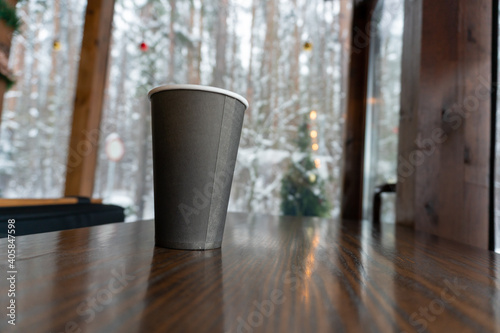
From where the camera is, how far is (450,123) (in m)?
1.19

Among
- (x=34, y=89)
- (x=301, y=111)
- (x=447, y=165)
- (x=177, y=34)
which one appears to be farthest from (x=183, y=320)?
(x=34, y=89)

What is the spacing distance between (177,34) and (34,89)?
5.95ft

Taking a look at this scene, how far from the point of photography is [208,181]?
1.37 ft

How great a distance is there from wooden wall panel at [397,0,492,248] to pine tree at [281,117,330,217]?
71.6 inches

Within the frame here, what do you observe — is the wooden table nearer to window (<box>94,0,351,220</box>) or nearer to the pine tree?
the pine tree

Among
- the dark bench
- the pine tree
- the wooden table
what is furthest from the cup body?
the pine tree

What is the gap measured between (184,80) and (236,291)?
3.66m

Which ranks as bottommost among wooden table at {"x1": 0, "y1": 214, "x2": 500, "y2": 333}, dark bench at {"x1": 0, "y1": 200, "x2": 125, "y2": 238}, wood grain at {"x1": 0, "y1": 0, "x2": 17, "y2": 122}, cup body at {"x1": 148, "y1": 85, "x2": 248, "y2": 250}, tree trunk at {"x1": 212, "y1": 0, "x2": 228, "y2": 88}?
dark bench at {"x1": 0, "y1": 200, "x2": 125, "y2": 238}

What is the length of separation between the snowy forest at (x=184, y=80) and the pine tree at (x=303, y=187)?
0.07m

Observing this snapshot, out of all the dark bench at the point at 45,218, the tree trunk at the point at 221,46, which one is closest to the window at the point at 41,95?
the tree trunk at the point at 221,46

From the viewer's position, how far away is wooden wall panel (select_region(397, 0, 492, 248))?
109 centimetres

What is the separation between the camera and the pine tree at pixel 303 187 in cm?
322

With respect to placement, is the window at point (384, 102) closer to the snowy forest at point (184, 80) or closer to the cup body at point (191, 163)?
the snowy forest at point (184, 80)

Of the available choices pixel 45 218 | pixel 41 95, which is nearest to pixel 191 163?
pixel 45 218
